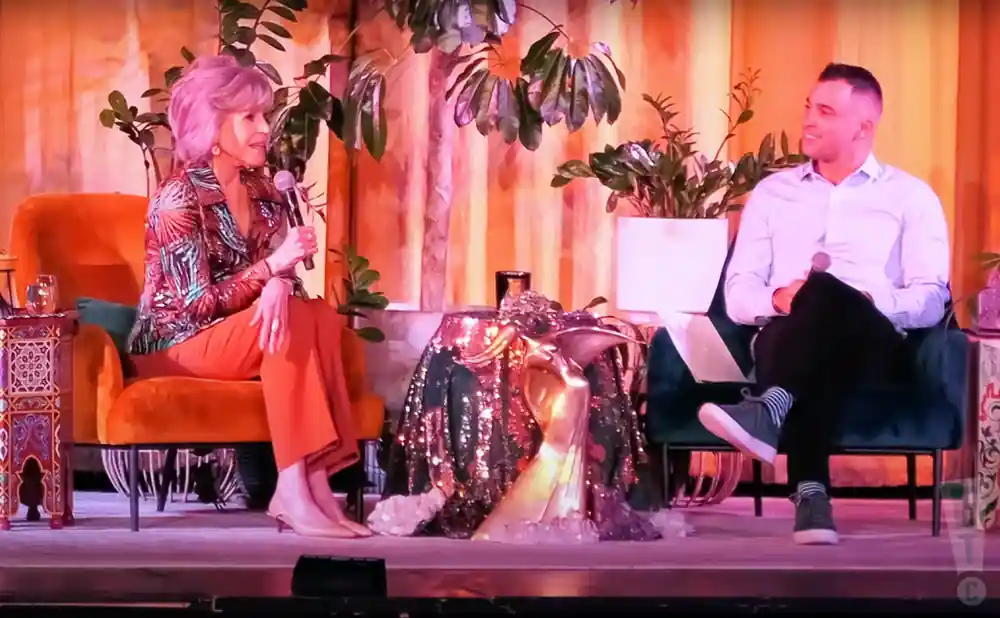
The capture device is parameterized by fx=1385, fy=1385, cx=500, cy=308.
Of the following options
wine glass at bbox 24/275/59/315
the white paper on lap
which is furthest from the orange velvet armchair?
the white paper on lap

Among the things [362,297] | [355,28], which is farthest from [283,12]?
[362,297]

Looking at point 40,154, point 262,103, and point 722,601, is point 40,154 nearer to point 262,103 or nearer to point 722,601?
point 262,103

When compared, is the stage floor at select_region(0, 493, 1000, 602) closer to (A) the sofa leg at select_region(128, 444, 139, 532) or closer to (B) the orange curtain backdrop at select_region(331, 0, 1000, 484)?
(A) the sofa leg at select_region(128, 444, 139, 532)

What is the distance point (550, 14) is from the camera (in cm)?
432

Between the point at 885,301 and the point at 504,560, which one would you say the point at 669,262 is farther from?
the point at 504,560

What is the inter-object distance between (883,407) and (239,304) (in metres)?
1.64

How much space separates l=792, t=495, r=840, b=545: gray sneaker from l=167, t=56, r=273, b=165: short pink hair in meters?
1.73

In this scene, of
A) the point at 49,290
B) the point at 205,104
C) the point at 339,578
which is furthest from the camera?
the point at 205,104

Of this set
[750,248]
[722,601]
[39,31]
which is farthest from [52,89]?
[722,601]

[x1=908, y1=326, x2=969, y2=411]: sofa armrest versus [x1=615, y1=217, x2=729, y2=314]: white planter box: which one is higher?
[x1=615, y1=217, x2=729, y2=314]: white planter box

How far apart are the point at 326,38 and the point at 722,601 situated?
102 inches

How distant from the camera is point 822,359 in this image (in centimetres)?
350

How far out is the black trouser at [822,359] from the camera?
346 centimetres

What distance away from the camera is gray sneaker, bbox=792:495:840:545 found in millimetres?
3439
